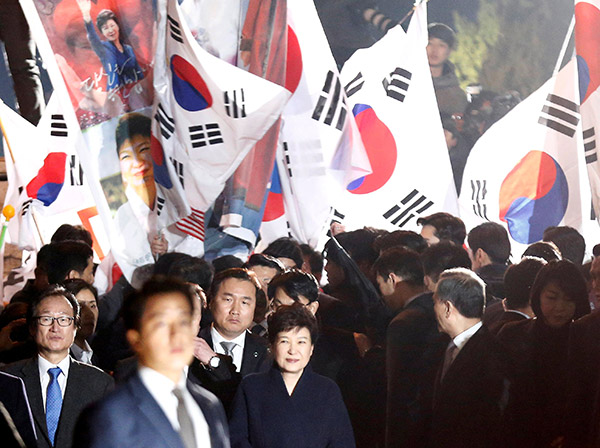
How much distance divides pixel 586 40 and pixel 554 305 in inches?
82.9

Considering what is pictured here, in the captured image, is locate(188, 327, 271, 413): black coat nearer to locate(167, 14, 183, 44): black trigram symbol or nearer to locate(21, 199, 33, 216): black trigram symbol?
locate(167, 14, 183, 44): black trigram symbol

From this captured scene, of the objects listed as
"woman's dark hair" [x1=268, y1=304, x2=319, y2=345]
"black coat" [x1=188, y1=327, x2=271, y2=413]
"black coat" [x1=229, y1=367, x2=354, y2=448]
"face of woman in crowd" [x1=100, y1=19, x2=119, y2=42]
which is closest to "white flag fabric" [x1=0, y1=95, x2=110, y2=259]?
"face of woman in crowd" [x1=100, y1=19, x2=119, y2=42]

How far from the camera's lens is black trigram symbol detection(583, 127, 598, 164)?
17.9ft

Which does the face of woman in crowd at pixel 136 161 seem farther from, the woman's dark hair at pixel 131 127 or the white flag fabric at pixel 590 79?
the white flag fabric at pixel 590 79

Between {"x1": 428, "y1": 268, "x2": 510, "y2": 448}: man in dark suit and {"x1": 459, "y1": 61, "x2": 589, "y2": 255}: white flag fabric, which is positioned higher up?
{"x1": 459, "y1": 61, "x2": 589, "y2": 255}: white flag fabric

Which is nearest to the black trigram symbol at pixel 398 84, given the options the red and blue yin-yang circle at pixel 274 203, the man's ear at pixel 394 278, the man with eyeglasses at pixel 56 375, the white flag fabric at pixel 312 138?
the white flag fabric at pixel 312 138

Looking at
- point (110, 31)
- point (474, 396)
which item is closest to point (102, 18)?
point (110, 31)

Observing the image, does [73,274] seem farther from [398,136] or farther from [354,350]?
[398,136]

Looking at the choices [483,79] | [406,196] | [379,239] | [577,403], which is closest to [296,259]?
[379,239]

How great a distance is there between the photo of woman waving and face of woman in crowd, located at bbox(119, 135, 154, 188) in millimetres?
385

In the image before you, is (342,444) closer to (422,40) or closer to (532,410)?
(532,410)

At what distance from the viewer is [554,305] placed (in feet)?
14.5

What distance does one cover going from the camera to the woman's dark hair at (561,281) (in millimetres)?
4426

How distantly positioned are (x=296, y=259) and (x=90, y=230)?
1880 mm
